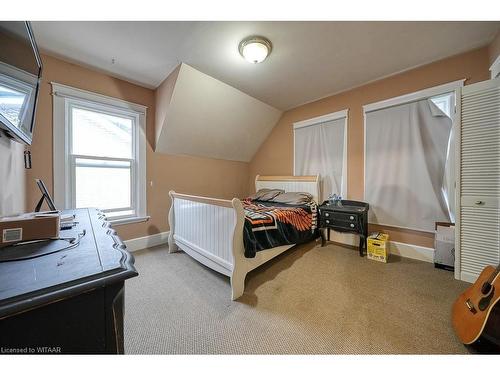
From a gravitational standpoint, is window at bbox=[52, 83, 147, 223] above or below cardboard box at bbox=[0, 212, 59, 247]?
above

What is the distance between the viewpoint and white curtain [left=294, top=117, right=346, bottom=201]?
3.16m

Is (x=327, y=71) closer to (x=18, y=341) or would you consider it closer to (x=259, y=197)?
(x=259, y=197)

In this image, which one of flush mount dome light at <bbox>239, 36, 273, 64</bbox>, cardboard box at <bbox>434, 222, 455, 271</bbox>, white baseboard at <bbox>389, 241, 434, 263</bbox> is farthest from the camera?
white baseboard at <bbox>389, 241, 434, 263</bbox>

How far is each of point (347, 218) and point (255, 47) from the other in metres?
2.36

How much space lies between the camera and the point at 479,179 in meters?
1.82

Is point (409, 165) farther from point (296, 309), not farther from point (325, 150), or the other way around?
point (296, 309)

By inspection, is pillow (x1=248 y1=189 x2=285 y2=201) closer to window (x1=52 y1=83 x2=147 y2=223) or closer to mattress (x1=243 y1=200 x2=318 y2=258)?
mattress (x1=243 y1=200 x2=318 y2=258)

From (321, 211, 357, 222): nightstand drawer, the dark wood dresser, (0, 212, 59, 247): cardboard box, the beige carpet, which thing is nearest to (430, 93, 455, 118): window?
Answer: (321, 211, 357, 222): nightstand drawer

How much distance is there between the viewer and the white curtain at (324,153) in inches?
124

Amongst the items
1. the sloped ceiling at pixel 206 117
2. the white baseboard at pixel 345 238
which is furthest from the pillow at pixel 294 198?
the sloped ceiling at pixel 206 117

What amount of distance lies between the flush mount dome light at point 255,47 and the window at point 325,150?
5.50ft

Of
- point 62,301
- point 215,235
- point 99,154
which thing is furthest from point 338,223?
point 99,154

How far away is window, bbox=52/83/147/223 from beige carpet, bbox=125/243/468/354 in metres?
1.05

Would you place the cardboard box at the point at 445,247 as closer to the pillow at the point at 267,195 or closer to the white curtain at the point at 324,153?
the white curtain at the point at 324,153
